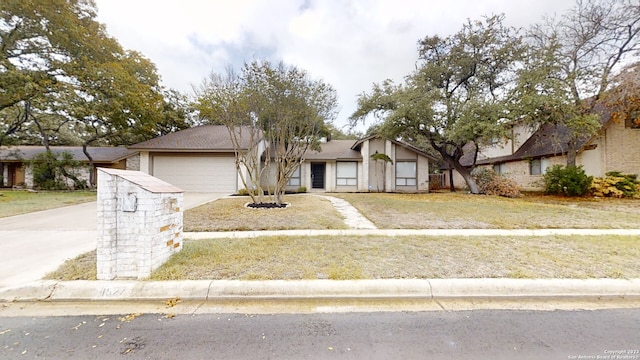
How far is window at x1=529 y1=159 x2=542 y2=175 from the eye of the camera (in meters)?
16.9

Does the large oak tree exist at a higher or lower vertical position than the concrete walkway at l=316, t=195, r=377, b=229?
higher

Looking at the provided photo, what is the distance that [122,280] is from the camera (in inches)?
133

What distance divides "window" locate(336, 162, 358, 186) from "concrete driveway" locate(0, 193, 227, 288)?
13.5 meters

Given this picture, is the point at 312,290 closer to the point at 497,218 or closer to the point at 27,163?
the point at 497,218

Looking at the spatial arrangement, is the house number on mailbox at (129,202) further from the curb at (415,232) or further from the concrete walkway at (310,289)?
the curb at (415,232)

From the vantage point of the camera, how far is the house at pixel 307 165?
15.5 metres

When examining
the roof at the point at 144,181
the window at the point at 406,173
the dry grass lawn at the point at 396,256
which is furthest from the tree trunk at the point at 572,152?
the roof at the point at 144,181

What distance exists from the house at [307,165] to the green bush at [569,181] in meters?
6.62

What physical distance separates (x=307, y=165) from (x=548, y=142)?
1604cm

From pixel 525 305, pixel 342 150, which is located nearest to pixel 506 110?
pixel 342 150

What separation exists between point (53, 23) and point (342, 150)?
18527 mm

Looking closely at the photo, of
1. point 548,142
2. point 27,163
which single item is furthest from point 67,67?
point 548,142

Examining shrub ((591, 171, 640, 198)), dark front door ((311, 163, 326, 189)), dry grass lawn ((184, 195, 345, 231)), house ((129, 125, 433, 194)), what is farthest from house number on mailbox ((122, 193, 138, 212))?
shrub ((591, 171, 640, 198))

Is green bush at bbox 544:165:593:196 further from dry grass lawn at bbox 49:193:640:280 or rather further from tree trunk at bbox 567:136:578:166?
dry grass lawn at bbox 49:193:640:280
